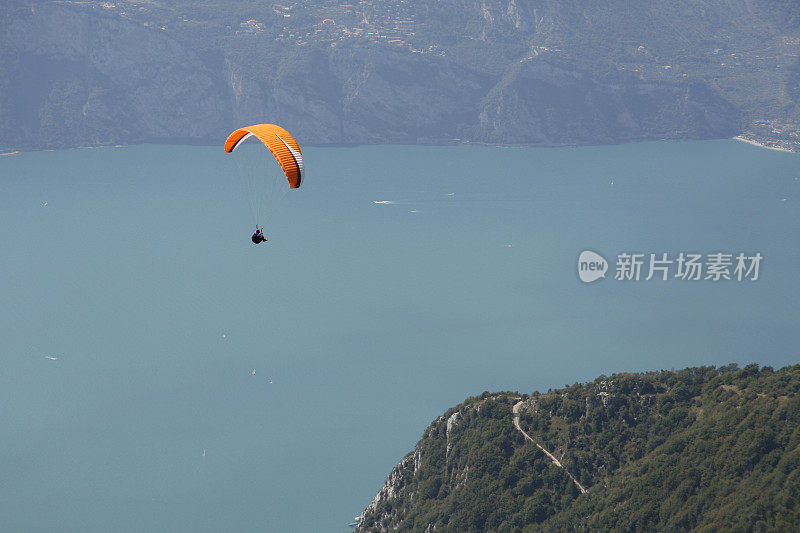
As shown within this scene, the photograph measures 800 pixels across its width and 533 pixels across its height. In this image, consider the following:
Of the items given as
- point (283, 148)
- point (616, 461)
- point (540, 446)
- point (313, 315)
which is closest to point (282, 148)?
point (283, 148)

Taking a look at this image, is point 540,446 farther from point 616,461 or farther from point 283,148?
point 283,148

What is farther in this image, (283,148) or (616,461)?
(283,148)

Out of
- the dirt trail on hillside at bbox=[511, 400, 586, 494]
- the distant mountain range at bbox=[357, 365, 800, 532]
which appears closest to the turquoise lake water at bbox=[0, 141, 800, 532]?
the distant mountain range at bbox=[357, 365, 800, 532]

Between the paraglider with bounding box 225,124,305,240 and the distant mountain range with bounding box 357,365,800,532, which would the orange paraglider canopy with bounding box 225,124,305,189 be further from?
the distant mountain range with bounding box 357,365,800,532

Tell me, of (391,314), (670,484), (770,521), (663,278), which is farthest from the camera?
(663,278)

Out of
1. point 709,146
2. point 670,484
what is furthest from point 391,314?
point 709,146

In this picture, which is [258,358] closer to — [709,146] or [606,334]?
[606,334]
